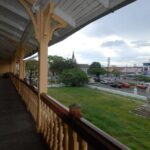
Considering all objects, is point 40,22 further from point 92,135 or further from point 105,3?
point 92,135

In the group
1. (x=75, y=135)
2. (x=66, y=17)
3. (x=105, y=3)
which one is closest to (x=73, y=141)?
(x=75, y=135)

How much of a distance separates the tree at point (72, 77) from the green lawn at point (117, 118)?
1520 mm

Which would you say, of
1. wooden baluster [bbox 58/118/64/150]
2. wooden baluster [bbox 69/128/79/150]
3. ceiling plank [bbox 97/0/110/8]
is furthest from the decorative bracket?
wooden baluster [bbox 69/128/79/150]

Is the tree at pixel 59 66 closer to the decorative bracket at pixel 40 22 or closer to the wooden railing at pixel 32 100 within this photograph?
the wooden railing at pixel 32 100

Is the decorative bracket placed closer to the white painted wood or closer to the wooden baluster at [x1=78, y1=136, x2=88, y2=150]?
the white painted wood

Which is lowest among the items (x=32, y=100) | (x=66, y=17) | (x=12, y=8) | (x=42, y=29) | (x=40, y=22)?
(x=32, y=100)

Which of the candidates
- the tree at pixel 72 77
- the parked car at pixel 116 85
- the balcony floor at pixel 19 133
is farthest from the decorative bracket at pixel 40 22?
the parked car at pixel 116 85

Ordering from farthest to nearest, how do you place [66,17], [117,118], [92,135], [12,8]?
[117,118] → [12,8] → [66,17] → [92,135]

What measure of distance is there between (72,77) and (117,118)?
12879 mm

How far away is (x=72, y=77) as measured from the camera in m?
34.1

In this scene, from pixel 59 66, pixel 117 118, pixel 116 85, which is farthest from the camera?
pixel 116 85

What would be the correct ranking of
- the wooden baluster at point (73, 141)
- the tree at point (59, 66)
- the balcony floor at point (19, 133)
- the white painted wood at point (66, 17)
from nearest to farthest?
the wooden baluster at point (73, 141)
the balcony floor at point (19, 133)
the white painted wood at point (66, 17)
the tree at point (59, 66)

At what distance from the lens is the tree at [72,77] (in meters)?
31.8

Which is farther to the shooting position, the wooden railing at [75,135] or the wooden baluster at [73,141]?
the wooden baluster at [73,141]
